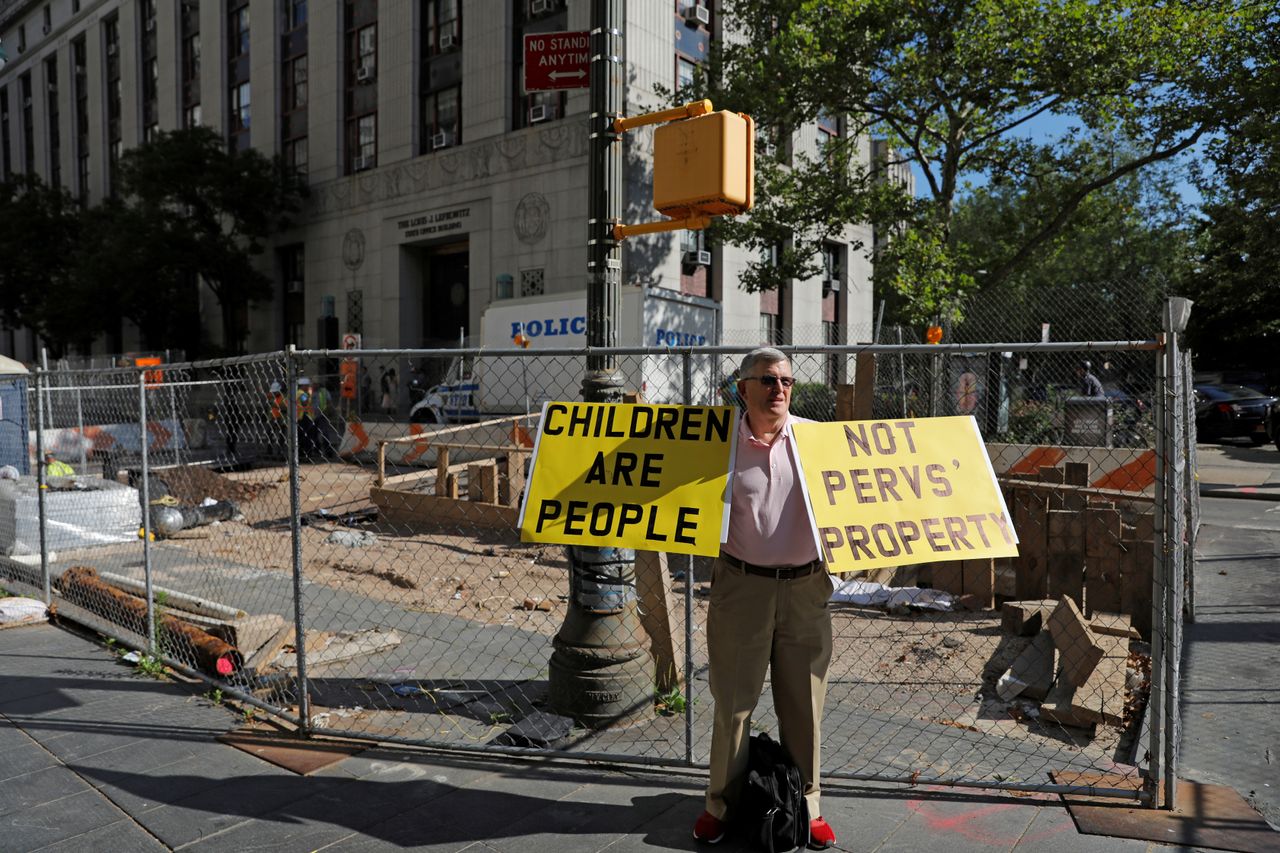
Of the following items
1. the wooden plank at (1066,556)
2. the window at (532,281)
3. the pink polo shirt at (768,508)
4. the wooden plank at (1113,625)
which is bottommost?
the wooden plank at (1113,625)

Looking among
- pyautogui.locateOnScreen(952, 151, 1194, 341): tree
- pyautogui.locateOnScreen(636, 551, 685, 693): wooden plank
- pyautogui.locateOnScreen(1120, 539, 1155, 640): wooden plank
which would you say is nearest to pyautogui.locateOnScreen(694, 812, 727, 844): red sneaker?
pyautogui.locateOnScreen(636, 551, 685, 693): wooden plank

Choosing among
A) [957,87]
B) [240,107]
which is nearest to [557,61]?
[957,87]

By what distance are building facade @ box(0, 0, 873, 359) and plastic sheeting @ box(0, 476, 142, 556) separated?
14.0 meters

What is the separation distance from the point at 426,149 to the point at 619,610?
27589 millimetres

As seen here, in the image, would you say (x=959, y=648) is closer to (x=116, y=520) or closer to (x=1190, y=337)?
(x=116, y=520)

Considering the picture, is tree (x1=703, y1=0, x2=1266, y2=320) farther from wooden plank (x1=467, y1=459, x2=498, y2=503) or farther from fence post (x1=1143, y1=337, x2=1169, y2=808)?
fence post (x1=1143, y1=337, x2=1169, y2=808)

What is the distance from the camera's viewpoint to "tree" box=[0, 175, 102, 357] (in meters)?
41.5

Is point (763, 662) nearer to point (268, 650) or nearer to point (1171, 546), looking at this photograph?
point (1171, 546)

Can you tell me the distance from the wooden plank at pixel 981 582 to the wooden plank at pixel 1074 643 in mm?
1862

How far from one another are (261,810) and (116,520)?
24.0 feet

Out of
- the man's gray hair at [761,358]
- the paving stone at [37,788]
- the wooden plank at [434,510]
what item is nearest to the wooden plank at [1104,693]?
the man's gray hair at [761,358]

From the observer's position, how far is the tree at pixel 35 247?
41.5 meters

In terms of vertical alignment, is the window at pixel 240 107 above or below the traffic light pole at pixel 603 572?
above

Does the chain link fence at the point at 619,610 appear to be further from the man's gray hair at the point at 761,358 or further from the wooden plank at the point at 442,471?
the man's gray hair at the point at 761,358
